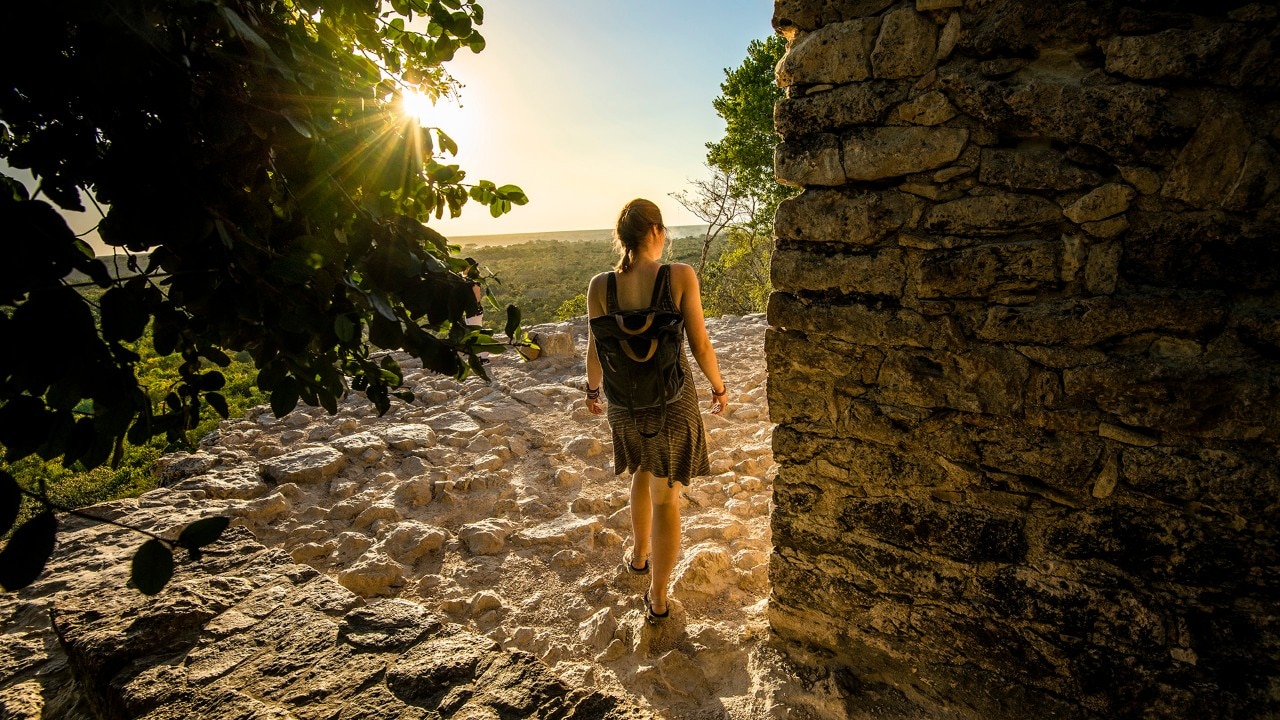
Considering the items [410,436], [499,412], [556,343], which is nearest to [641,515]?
[410,436]

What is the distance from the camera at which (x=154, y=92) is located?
35.7 inches

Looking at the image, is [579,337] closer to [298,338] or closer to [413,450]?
[413,450]

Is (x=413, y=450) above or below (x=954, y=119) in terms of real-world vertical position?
below

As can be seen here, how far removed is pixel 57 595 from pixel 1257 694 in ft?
13.4

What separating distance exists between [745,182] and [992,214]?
11738 mm

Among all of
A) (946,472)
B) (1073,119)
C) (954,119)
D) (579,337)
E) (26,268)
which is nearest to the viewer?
(26,268)

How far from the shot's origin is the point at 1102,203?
1613mm

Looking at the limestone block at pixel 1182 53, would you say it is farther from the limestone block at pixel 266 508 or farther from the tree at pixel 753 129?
the tree at pixel 753 129

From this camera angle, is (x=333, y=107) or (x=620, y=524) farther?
(x=620, y=524)

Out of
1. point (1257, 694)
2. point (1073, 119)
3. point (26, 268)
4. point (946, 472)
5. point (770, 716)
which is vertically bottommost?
point (770, 716)

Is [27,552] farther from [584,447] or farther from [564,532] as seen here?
[584,447]

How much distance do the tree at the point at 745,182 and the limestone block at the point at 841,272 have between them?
8.34 meters

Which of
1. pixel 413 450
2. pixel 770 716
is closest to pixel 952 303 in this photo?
pixel 770 716

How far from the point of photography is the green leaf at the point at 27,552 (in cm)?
73
